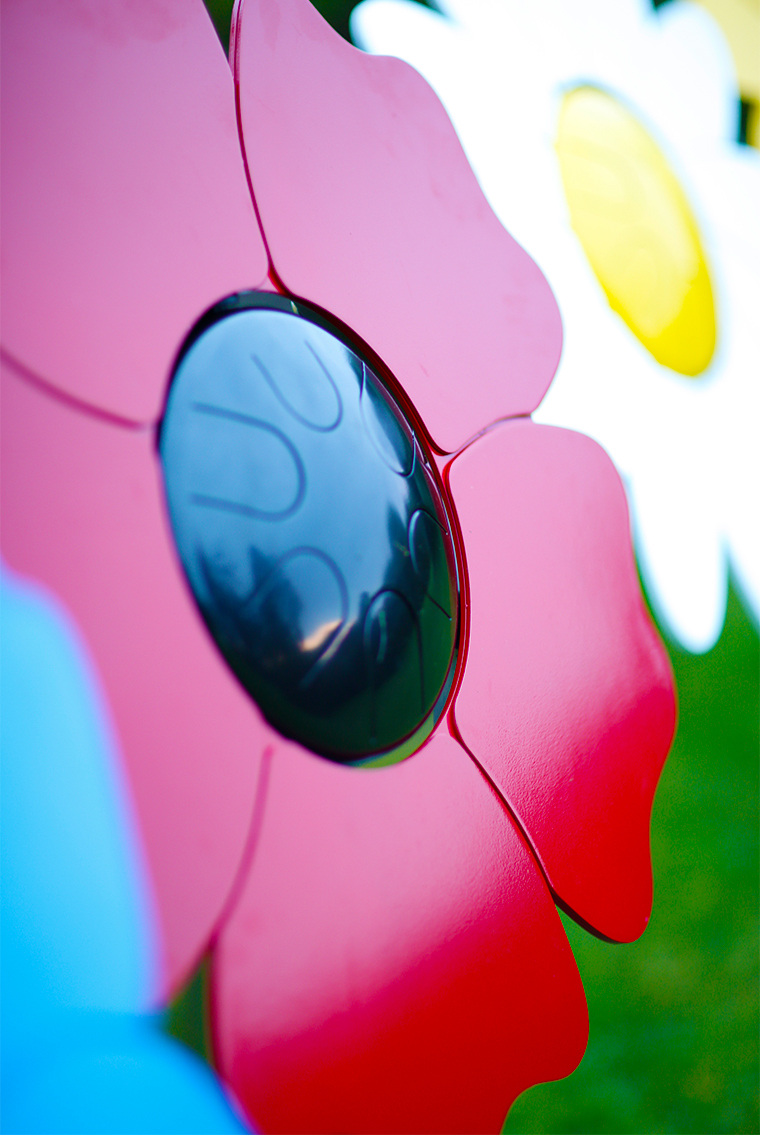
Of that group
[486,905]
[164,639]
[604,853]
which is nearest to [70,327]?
[164,639]

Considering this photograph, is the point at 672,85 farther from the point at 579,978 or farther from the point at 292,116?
the point at 579,978

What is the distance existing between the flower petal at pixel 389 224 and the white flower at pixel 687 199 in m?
0.05

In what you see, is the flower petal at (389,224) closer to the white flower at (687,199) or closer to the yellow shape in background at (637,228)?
the white flower at (687,199)

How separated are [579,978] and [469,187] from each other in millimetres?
796

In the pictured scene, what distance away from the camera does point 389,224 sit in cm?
74

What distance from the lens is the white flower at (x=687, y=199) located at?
914mm

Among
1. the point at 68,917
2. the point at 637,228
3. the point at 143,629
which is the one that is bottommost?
the point at 68,917

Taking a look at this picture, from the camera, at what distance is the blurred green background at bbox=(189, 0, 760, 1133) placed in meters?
0.72

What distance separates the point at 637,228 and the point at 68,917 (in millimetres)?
1025

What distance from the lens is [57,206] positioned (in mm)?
472

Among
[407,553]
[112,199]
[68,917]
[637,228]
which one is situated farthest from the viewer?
[637,228]

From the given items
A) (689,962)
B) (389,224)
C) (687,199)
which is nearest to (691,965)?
(689,962)

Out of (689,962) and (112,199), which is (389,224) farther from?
(689,962)

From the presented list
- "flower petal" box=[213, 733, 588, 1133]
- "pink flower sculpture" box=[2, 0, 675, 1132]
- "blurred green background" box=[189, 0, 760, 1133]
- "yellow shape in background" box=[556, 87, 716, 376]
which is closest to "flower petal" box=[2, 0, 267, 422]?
"pink flower sculpture" box=[2, 0, 675, 1132]
